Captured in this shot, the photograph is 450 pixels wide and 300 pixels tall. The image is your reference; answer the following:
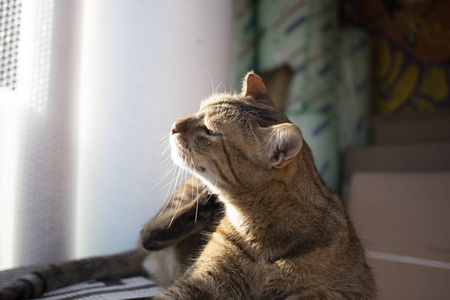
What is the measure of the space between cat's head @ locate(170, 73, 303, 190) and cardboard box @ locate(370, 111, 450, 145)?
1.79 meters

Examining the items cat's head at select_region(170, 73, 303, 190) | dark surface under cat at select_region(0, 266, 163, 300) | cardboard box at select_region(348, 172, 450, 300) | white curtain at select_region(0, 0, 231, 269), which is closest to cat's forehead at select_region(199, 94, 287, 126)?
cat's head at select_region(170, 73, 303, 190)

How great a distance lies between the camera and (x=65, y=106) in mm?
1235

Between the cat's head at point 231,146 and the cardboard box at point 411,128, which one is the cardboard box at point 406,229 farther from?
the cat's head at point 231,146

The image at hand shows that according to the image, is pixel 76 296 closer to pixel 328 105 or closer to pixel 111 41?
pixel 111 41

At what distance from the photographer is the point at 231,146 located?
903 millimetres

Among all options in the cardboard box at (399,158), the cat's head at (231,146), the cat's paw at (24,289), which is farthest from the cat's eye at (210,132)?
the cardboard box at (399,158)

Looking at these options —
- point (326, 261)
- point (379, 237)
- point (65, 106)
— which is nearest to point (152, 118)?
point (65, 106)

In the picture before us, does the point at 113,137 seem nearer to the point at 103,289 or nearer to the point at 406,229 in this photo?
the point at 103,289

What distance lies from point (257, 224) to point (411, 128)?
6.38 ft

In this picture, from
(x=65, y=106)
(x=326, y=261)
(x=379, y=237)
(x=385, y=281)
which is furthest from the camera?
(x=379, y=237)

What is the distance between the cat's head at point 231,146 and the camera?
0.87 m

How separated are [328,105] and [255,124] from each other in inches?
59.0

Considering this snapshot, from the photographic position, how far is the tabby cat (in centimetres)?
83

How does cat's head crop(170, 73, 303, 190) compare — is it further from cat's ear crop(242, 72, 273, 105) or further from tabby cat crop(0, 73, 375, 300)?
cat's ear crop(242, 72, 273, 105)
